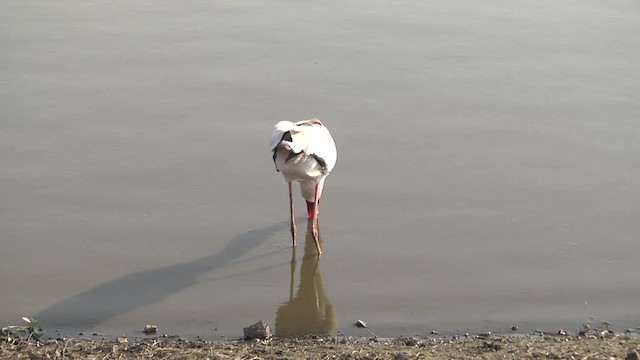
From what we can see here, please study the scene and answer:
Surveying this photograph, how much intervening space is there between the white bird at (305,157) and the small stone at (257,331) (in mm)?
1380

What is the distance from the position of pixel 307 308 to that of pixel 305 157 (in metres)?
1.16

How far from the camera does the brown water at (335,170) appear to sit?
7082 mm

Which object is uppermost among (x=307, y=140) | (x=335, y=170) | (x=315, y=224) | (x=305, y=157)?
(x=307, y=140)

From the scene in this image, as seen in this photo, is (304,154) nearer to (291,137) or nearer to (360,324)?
(291,137)

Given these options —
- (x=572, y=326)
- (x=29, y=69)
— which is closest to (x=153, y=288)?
(x=572, y=326)

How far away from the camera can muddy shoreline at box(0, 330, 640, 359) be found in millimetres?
5867

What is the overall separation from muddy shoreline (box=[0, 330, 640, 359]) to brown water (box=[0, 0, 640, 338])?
0.97 ft

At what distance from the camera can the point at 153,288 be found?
7.16 metres

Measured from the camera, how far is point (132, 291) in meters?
7.11

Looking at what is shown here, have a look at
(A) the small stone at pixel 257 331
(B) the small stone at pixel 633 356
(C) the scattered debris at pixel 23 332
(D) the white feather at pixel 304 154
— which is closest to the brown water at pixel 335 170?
(C) the scattered debris at pixel 23 332

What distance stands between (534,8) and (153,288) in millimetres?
7266

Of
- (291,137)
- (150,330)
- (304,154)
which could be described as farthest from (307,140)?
(150,330)

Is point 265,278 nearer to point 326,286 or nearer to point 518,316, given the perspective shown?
point 326,286

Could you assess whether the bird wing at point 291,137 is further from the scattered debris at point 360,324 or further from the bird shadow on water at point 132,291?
the scattered debris at point 360,324
